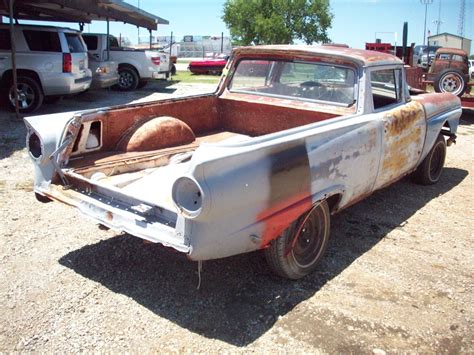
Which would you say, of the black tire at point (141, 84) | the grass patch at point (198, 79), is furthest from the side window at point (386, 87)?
the grass patch at point (198, 79)

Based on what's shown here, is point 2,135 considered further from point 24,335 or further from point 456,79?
point 456,79

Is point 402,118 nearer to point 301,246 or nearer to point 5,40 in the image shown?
point 301,246

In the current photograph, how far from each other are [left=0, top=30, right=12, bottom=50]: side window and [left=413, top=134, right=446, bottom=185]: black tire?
8.48 meters

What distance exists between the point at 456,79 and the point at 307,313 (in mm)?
9051

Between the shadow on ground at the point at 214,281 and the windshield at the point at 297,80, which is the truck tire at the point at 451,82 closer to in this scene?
the windshield at the point at 297,80

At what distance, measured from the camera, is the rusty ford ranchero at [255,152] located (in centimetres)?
295

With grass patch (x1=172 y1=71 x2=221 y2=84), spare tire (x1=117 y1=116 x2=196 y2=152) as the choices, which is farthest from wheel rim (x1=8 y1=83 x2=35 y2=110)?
grass patch (x1=172 y1=71 x2=221 y2=84)

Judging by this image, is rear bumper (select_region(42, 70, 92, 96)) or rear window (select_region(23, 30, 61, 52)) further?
rear bumper (select_region(42, 70, 92, 96))

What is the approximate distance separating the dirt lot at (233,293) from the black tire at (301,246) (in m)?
0.12

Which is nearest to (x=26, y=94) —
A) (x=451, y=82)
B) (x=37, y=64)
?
(x=37, y=64)

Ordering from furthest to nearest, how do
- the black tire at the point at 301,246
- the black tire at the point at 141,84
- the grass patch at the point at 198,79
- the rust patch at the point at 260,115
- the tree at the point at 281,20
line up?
the tree at the point at 281,20
the grass patch at the point at 198,79
the black tire at the point at 141,84
the rust patch at the point at 260,115
the black tire at the point at 301,246

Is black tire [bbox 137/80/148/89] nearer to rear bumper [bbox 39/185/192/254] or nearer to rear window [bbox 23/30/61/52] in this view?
rear window [bbox 23/30/61/52]

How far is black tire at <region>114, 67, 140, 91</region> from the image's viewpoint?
15656mm

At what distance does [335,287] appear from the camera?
143 inches
